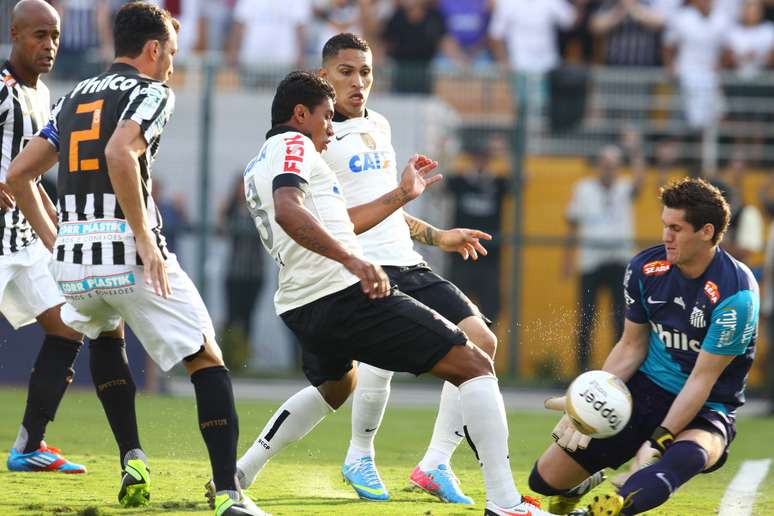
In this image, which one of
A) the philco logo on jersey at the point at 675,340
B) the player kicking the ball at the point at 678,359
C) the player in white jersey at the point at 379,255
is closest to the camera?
the player kicking the ball at the point at 678,359

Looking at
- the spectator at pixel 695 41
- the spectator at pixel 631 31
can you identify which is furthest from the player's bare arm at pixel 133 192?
the spectator at pixel 631 31

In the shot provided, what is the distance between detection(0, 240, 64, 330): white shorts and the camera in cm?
797

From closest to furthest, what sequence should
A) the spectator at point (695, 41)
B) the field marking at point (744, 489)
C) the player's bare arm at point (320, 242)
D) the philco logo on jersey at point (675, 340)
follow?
the player's bare arm at point (320, 242) → the philco logo on jersey at point (675, 340) → the field marking at point (744, 489) → the spectator at point (695, 41)

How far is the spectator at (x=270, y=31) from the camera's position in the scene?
17.8 m

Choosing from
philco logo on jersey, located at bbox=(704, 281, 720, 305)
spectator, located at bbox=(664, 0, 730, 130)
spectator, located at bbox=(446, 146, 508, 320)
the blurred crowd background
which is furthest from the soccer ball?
spectator, located at bbox=(664, 0, 730, 130)

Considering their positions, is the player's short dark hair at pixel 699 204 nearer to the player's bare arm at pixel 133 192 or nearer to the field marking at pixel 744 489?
the field marking at pixel 744 489

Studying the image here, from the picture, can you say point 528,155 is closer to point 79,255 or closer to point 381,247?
point 381,247

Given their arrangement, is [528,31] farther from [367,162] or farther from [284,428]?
[284,428]

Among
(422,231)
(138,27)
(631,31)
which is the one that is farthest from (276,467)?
(631,31)

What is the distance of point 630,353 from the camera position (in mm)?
6996

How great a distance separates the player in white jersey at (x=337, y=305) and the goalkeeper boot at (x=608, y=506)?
28cm

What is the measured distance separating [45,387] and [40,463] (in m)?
0.45

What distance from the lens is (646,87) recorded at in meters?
17.3

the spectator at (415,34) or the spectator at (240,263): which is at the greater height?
the spectator at (415,34)
